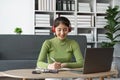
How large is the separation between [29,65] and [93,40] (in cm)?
178

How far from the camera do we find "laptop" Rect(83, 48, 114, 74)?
159 centimetres

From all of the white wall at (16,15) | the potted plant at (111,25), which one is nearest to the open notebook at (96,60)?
the potted plant at (111,25)

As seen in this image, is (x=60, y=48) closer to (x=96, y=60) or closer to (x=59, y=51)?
(x=59, y=51)

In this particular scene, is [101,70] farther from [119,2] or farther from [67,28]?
[119,2]

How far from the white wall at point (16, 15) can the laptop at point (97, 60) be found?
11.5 ft

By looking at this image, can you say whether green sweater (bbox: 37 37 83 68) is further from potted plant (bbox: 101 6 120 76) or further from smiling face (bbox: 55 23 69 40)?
potted plant (bbox: 101 6 120 76)

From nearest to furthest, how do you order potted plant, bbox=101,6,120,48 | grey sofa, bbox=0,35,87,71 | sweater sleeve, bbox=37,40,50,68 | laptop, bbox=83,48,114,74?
laptop, bbox=83,48,114,74
sweater sleeve, bbox=37,40,50,68
grey sofa, bbox=0,35,87,71
potted plant, bbox=101,6,120,48

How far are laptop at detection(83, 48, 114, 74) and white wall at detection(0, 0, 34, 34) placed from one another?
3.52 meters

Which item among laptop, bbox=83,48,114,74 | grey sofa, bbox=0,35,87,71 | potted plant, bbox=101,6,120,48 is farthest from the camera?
potted plant, bbox=101,6,120,48

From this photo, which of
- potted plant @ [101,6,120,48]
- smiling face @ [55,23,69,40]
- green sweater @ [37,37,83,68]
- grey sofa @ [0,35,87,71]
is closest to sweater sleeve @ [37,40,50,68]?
green sweater @ [37,37,83,68]

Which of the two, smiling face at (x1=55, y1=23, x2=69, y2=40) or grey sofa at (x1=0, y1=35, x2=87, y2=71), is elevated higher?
smiling face at (x1=55, y1=23, x2=69, y2=40)

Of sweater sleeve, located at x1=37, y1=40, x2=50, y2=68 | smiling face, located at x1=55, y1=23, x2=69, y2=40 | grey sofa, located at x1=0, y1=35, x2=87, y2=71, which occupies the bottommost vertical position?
grey sofa, located at x1=0, y1=35, x2=87, y2=71

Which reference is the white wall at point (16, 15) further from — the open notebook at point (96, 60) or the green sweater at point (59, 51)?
the open notebook at point (96, 60)

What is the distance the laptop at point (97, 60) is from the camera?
5.23 ft
